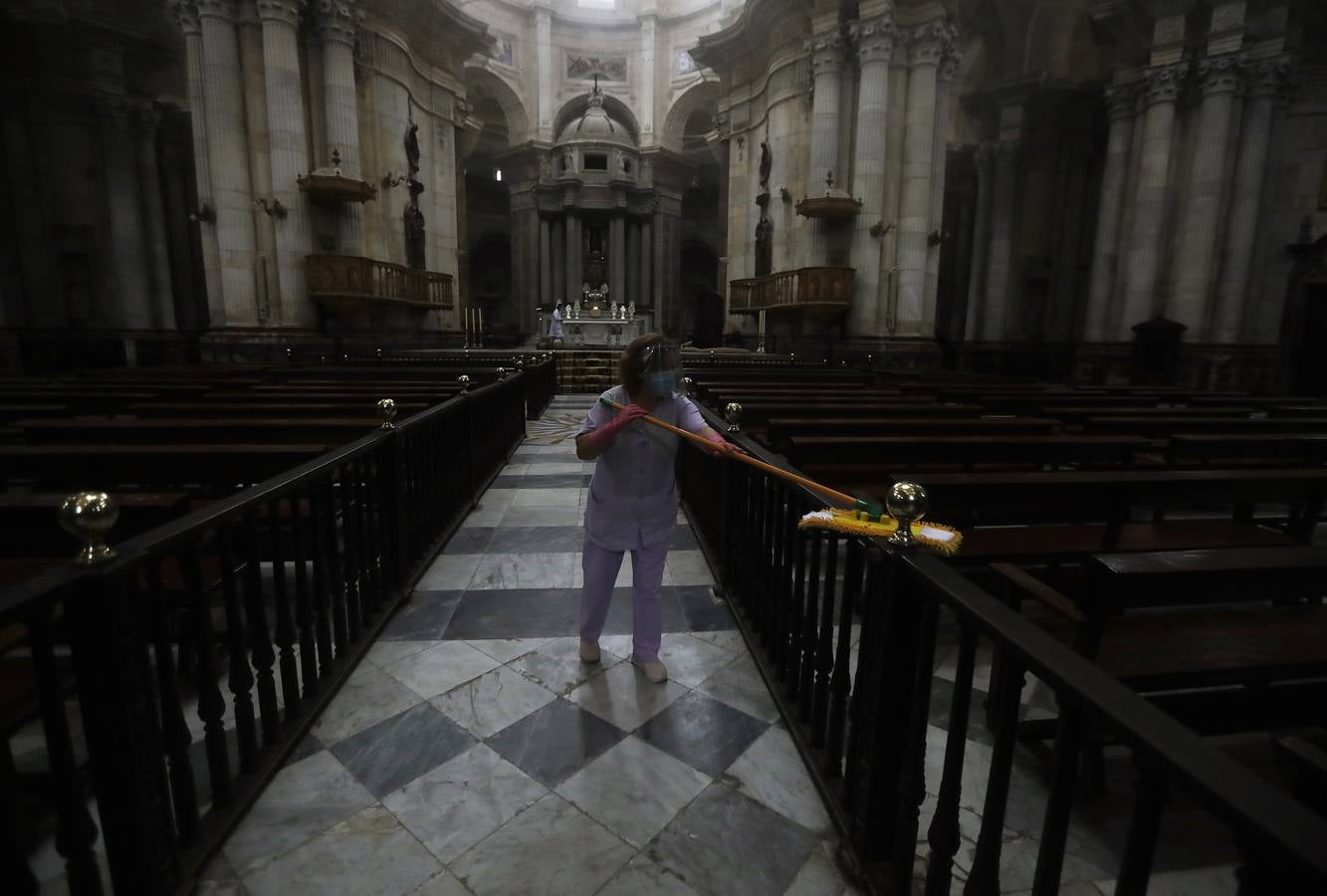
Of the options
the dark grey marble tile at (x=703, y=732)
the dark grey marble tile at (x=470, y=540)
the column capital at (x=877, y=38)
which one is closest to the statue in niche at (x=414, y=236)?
the column capital at (x=877, y=38)

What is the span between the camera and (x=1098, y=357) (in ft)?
46.8

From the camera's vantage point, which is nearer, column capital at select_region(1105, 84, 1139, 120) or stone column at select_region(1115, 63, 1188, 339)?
stone column at select_region(1115, 63, 1188, 339)

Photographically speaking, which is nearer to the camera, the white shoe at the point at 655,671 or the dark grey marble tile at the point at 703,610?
the white shoe at the point at 655,671

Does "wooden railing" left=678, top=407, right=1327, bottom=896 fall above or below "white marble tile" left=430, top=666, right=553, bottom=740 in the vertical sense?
above

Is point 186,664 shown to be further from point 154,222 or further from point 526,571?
point 154,222

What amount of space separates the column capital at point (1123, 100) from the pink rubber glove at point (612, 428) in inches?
678

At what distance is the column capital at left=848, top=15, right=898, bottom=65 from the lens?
1318 cm

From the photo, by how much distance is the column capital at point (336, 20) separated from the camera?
1266 centimetres

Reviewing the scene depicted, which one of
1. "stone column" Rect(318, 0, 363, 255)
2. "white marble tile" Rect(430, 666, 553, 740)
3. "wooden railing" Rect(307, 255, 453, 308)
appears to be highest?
"stone column" Rect(318, 0, 363, 255)

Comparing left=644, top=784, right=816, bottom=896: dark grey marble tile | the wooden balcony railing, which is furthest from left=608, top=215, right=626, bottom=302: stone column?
left=644, top=784, right=816, bottom=896: dark grey marble tile

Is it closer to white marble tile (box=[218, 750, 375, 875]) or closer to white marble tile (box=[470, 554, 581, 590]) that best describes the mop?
white marble tile (box=[218, 750, 375, 875])

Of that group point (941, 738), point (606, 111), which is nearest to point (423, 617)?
point (941, 738)

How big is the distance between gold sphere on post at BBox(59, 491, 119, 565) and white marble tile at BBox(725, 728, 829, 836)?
1.92 m

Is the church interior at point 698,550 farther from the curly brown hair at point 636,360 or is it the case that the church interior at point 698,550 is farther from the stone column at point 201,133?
the stone column at point 201,133
